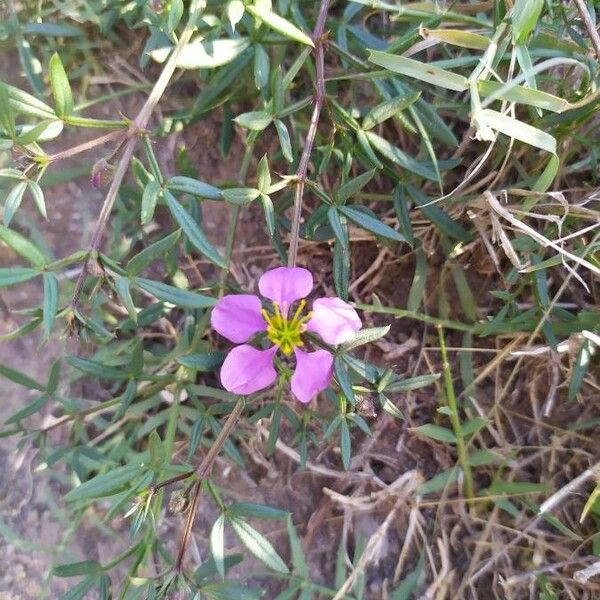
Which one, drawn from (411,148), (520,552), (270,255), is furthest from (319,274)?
(520,552)

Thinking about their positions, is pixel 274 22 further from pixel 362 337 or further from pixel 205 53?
pixel 362 337

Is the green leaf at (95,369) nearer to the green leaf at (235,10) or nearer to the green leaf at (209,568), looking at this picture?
the green leaf at (209,568)

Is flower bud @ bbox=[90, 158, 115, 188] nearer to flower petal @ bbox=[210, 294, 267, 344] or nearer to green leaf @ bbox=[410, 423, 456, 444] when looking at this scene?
flower petal @ bbox=[210, 294, 267, 344]

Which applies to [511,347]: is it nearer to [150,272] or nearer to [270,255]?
[270,255]

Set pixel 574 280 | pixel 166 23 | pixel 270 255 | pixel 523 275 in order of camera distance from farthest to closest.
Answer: pixel 270 255
pixel 574 280
pixel 523 275
pixel 166 23

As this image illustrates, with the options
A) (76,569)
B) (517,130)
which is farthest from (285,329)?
(76,569)

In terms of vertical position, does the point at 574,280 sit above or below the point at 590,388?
above
